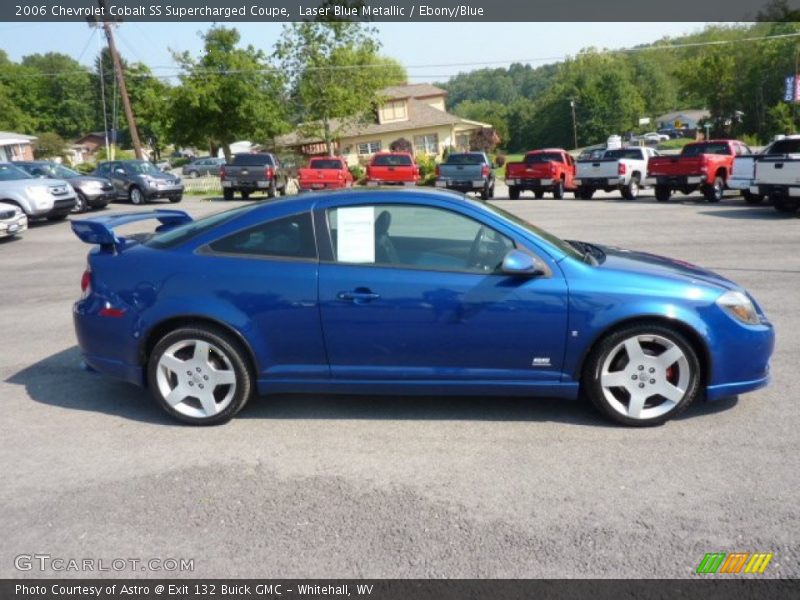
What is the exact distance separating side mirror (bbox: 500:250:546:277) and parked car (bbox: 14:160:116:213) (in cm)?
1911

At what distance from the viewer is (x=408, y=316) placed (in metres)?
4.19

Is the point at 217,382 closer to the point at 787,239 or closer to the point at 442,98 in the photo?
the point at 787,239

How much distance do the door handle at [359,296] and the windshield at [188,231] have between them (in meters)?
0.99

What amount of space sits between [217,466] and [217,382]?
0.65 meters

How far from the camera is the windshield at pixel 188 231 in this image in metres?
4.55

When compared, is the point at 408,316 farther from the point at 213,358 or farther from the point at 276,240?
the point at 213,358

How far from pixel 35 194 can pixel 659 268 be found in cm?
1643

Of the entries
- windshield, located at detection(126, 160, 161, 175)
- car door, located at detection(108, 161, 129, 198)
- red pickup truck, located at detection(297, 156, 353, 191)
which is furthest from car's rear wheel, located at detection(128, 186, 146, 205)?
red pickup truck, located at detection(297, 156, 353, 191)

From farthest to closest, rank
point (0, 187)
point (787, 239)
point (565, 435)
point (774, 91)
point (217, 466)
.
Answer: point (774, 91) → point (0, 187) → point (787, 239) → point (565, 435) → point (217, 466)

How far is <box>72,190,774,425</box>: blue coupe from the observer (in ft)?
13.7

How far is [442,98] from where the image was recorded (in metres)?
69.5

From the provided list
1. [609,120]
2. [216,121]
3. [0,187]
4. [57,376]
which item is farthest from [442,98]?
[57,376]

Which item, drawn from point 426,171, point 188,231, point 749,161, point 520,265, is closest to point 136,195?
point 749,161

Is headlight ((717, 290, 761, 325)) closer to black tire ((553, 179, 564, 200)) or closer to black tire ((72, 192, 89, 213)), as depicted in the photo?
black tire ((72, 192, 89, 213))
